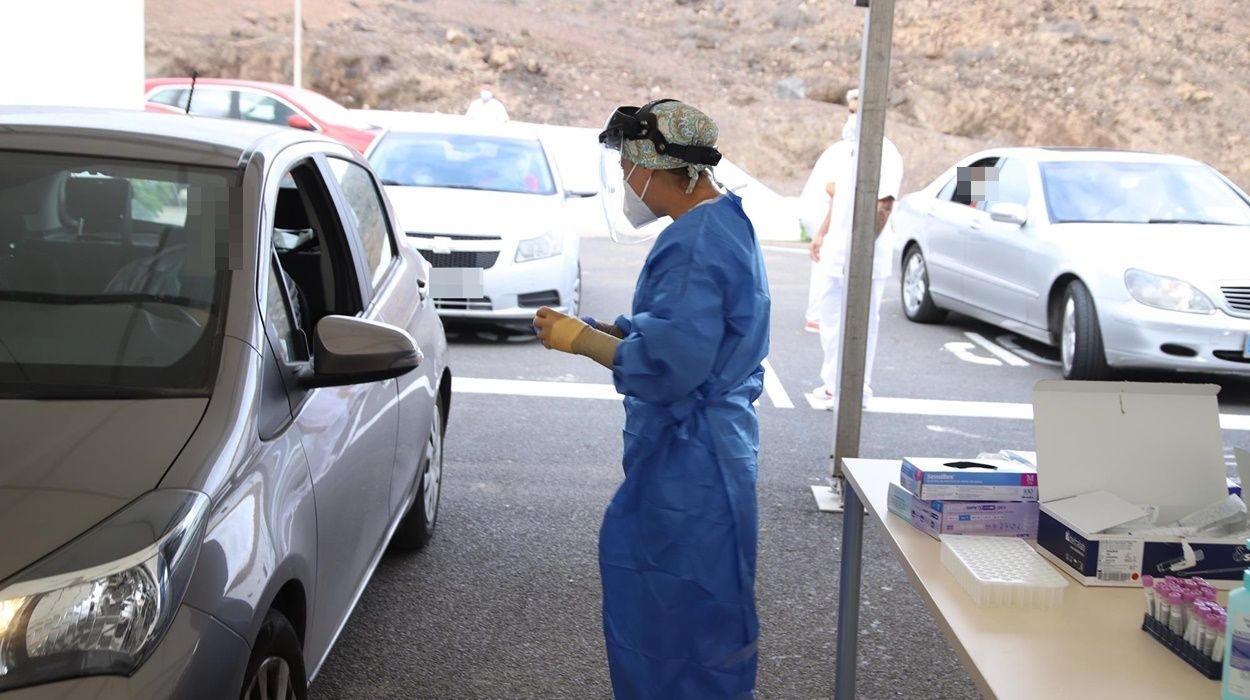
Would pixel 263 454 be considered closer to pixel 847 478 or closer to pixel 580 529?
pixel 847 478

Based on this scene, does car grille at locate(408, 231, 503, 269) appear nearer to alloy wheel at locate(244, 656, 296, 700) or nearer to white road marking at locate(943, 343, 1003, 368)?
white road marking at locate(943, 343, 1003, 368)

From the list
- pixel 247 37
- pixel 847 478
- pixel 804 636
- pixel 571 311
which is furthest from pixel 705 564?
pixel 247 37

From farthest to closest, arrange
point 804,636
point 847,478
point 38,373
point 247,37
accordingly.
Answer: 1. point 247,37
2. point 804,636
3. point 847,478
4. point 38,373

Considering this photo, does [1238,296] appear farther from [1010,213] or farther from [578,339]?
[578,339]

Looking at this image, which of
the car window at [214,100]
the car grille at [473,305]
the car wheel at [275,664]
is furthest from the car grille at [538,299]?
the car window at [214,100]

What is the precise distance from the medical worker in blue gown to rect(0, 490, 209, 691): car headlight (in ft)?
3.17

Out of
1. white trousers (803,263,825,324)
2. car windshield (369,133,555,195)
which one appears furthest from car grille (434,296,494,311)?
white trousers (803,263,825,324)

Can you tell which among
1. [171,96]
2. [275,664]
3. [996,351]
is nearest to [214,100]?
[171,96]

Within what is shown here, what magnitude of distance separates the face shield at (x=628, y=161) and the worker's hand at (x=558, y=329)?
1.15 feet

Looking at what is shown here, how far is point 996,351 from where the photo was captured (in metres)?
10.6

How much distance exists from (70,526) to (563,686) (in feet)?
6.51

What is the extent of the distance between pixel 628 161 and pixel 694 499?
801 mm

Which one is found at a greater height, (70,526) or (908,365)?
(70,526)

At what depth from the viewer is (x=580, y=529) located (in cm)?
548
